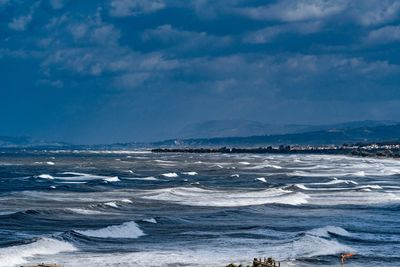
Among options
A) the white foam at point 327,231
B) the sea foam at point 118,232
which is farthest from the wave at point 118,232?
the white foam at point 327,231

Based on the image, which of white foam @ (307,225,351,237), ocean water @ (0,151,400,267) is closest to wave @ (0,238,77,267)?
ocean water @ (0,151,400,267)

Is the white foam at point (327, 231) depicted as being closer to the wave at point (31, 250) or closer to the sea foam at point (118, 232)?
the sea foam at point (118, 232)

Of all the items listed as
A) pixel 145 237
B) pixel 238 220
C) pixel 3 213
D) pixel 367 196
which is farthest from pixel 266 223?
pixel 367 196

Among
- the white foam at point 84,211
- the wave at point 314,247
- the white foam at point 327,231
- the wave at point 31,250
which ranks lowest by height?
the wave at point 314,247

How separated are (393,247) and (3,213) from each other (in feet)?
91.9

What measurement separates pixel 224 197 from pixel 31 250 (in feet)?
121

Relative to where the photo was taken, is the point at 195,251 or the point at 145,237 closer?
the point at 195,251

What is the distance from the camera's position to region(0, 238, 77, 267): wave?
117 ft

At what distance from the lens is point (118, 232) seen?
45.7m

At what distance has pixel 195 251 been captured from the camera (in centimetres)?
3931

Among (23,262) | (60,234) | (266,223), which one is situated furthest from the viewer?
(266,223)

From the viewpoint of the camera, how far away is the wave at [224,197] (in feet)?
221

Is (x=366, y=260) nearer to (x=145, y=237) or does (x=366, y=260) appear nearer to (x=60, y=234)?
(x=145, y=237)

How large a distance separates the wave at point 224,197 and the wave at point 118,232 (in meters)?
18.4
